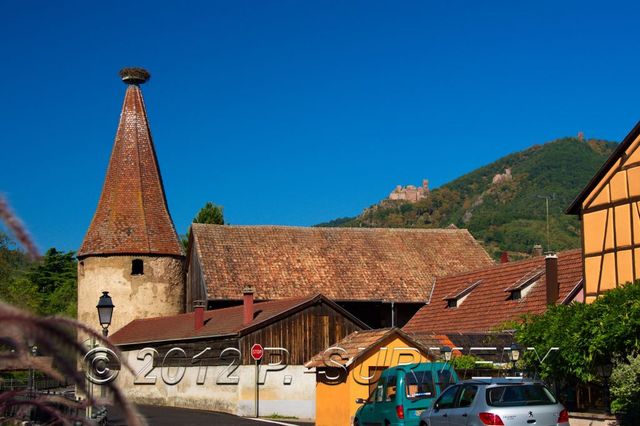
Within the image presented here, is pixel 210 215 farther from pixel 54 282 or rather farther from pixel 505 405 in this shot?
pixel 505 405

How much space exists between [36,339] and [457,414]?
14330mm

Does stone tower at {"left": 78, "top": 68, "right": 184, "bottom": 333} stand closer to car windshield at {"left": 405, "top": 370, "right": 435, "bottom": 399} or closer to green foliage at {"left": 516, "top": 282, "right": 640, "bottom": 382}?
green foliage at {"left": 516, "top": 282, "right": 640, "bottom": 382}

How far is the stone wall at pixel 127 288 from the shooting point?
53.8 metres

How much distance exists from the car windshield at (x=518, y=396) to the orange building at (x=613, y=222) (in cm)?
1065

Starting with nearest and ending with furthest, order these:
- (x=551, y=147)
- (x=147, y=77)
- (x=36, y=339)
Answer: (x=36, y=339), (x=147, y=77), (x=551, y=147)

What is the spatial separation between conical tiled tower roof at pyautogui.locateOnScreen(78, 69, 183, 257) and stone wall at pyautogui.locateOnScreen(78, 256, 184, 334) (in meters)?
0.61

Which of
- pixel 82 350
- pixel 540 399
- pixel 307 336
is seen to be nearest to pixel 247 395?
pixel 307 336

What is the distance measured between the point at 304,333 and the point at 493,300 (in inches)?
330

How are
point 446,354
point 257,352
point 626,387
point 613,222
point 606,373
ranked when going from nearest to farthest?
point 626,387 < point 606,373 < point 446,354 < point 613,222 < point 257,352

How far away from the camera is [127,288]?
54.0 metres

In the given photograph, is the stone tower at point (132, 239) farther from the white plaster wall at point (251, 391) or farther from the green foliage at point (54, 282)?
the green foliage at point (54, 282)

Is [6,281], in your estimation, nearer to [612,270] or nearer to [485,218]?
[612,270]

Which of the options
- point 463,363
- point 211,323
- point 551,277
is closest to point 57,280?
point 211,323

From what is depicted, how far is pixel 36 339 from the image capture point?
3066 mm
